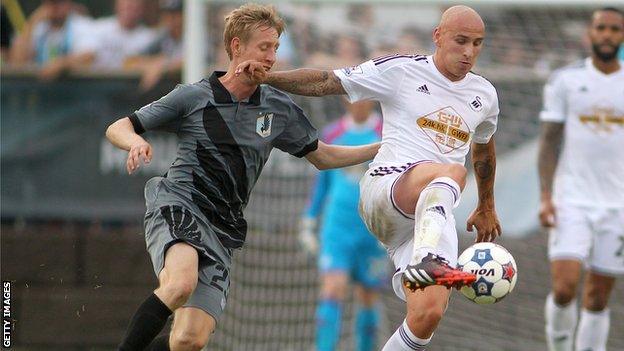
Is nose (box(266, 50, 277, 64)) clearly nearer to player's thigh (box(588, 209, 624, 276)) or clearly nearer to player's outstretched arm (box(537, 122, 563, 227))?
player's outstretched arm (box(537, 122, 563, 227))

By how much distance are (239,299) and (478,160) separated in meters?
5.31

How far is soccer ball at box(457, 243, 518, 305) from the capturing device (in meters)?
8.02

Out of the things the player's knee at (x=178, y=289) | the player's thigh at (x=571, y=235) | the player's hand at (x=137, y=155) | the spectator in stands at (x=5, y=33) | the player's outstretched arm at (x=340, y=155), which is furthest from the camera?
the spectator in stands at (x=5, y=33)

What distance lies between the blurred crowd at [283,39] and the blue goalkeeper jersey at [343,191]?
62cm

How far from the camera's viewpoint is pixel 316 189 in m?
13.2

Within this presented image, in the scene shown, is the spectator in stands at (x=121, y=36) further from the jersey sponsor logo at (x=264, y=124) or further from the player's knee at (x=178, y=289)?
the player's knee at (x=178, y=289)

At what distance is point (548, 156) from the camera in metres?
11.2

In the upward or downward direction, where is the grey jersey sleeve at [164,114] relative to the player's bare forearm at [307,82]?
downward

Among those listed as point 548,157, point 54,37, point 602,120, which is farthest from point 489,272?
point 54,37

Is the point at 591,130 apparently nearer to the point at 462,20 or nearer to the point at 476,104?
the point at 476,104

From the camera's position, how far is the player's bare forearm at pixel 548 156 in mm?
11172

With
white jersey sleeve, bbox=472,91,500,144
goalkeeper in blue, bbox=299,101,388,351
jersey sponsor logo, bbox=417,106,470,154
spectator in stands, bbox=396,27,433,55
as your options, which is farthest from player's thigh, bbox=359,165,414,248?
spectator in stands, bbox=396,27,433,55

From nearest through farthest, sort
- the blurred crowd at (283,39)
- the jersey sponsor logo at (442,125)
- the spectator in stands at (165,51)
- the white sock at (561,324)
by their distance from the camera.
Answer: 1. the jersey sponsor logo at (442,125)
2. the white sock at (561,324)
3. the blurred crowd at (283,39)
4. the spectator in stands at (165,51)

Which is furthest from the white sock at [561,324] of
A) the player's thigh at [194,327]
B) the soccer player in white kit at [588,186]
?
the player's thigh at [194,327]
